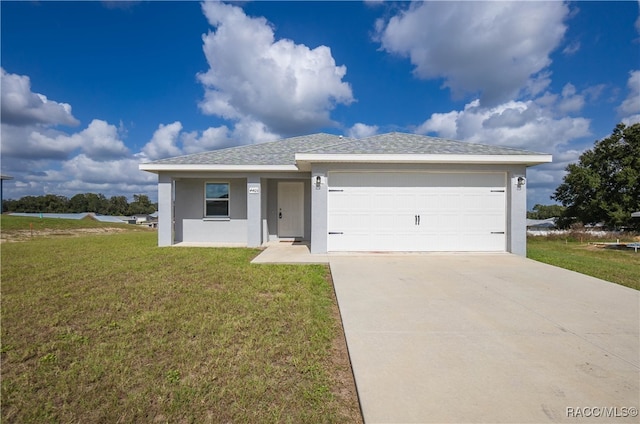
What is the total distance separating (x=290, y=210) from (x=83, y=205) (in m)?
85.9

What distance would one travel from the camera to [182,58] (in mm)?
14344

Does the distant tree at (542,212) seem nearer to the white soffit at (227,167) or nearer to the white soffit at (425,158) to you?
the white soffit at (425,158)

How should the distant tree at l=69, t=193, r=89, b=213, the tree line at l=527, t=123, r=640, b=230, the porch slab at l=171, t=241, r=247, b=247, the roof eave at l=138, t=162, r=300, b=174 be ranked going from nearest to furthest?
the roof eave at l=138, t=162, r=300, b=174, the porch slab at l=171, t=241, r=247, b=247, the tree line at l=527, t=123, r=640, b=230, the distant tree at l=69, t=193, r=89, b=213

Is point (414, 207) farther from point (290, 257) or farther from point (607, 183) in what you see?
point (607, 183)

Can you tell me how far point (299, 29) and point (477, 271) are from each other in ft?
34.4

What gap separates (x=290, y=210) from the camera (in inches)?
476

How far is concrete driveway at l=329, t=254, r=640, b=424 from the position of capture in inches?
89.8

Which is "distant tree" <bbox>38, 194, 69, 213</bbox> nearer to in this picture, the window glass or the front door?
the window glass

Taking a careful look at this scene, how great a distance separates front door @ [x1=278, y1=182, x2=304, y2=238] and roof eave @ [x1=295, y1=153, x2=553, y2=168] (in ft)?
11.5

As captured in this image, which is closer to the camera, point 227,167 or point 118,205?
point 227,167

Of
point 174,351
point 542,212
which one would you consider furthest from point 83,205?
point 542,212

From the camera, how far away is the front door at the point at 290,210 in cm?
1199

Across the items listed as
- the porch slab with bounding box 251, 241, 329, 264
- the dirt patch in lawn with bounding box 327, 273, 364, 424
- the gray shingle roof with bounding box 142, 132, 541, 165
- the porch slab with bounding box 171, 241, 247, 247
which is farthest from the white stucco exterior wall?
the dirt patch in lawn with bounding box 327, 273, 364, 424

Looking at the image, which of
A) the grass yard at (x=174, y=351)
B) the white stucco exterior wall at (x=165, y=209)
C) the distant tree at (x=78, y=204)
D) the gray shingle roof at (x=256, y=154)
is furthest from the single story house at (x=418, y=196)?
the distant tree at (x=78, y=204)
